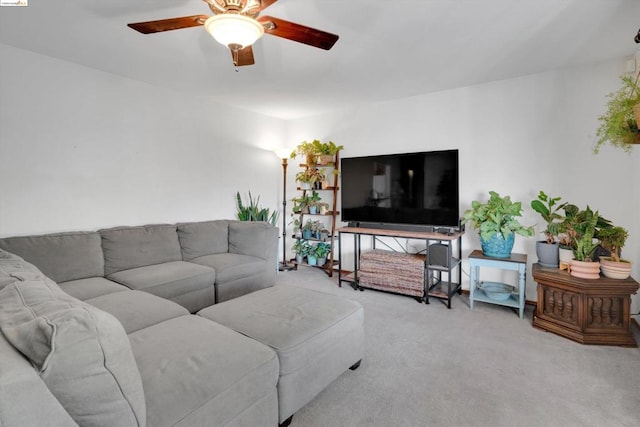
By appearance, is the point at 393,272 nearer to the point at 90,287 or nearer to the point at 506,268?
the point at 506,268

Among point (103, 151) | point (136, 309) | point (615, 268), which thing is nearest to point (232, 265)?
point (136, 309)

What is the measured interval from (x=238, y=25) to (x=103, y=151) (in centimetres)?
→ 235

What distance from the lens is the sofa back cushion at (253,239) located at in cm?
353

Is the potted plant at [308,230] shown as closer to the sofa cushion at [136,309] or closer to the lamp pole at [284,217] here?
the lamp pole at [284,217]

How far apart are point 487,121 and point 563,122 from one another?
66 cm

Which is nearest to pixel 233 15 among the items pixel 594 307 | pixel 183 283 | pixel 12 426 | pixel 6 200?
pixel 12 426

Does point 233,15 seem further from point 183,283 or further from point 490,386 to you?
point 490,386

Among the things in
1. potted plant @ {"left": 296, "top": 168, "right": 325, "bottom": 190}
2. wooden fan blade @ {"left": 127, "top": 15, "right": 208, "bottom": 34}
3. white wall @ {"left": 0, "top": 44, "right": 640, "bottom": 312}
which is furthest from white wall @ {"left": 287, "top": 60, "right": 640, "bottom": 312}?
wooden fan blade @ {"left": 127, "top": 15, "right": 208, "bottom": 34}

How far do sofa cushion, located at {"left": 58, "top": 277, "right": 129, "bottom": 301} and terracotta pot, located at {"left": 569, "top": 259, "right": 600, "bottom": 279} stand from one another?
3.41m

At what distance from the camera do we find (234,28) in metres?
1.52

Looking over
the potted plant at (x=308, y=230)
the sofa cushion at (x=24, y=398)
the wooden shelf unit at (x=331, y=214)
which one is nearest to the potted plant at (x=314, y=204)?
the wooden shelf unit at (x=331, y=214)

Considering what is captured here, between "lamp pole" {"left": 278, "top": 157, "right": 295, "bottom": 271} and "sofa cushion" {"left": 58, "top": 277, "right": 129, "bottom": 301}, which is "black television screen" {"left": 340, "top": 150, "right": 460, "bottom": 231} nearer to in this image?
"lamp pole" {"left": 278, "top": 157, "right": 295, "bottom": 271}

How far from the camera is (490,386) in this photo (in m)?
1.86

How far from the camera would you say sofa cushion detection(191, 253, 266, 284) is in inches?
118
